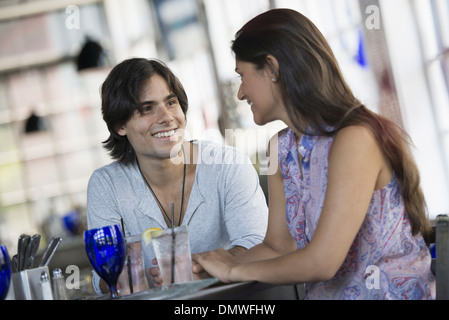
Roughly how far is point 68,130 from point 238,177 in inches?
240

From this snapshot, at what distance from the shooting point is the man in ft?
7.08

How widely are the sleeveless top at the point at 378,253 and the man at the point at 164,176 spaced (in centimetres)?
62

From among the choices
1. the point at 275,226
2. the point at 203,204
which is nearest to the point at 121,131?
the point at 203,204

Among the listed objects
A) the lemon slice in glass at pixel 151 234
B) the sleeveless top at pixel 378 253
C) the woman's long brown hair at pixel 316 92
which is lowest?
the sleeveless top at pixel 378 253

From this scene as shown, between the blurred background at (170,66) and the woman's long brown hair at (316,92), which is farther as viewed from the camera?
the blurred background at (170,66)

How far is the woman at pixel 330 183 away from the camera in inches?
52.4

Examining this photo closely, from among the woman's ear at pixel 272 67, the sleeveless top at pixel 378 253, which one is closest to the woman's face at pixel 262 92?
the woman's ear at pixel 272 67

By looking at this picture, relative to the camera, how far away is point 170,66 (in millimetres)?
7008

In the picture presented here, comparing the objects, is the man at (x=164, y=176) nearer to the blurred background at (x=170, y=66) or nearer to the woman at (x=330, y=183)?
the woman at (x=330, y=183)

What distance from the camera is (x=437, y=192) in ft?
10.3

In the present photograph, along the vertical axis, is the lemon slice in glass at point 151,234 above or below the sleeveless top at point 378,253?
above

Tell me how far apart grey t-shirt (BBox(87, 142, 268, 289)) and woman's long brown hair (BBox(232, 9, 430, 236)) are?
0.66 meters

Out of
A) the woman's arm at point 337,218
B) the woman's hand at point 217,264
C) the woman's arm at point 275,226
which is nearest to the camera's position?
the woman's arm at point 337,218
